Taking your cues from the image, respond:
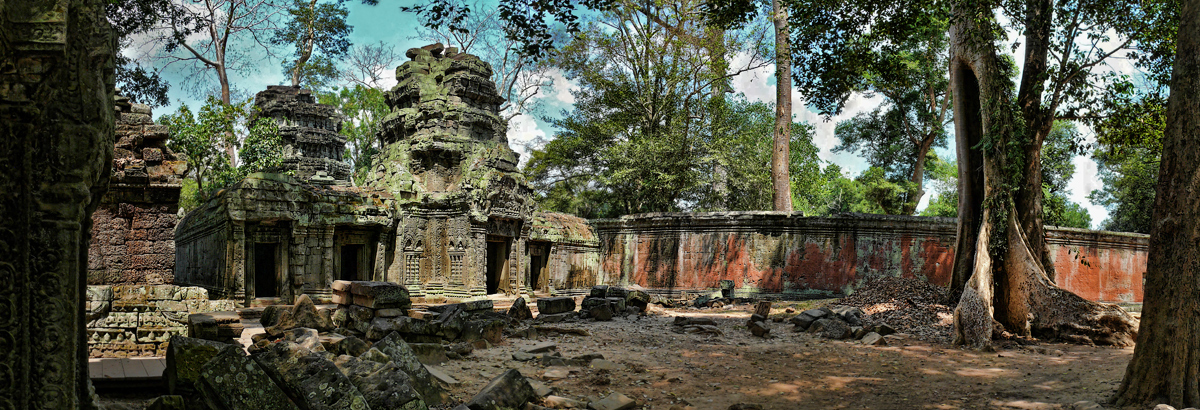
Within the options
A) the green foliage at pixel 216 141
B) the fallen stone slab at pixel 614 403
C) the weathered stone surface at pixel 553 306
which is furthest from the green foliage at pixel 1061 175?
the green foliage at pixel 216 141

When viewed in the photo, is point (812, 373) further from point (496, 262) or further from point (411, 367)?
point (496, 262)

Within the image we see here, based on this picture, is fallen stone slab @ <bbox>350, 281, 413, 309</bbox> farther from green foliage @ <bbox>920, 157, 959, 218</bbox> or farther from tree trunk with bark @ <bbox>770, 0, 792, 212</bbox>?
green foliage @ <bbox>920, 157, 959, 218</bbox>

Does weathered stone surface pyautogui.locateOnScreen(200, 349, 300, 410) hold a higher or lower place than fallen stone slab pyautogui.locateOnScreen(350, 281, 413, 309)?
higher

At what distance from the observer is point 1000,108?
1034cm

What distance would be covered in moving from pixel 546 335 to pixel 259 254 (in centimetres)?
954

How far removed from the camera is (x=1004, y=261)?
10.3m

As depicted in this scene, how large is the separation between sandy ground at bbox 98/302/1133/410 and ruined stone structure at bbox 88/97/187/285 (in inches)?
183

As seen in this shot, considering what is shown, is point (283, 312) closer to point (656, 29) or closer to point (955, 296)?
point (955, 296)

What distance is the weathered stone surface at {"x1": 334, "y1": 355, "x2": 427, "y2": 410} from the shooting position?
14.9ft

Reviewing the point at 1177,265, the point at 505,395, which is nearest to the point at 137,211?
the point at 505,395

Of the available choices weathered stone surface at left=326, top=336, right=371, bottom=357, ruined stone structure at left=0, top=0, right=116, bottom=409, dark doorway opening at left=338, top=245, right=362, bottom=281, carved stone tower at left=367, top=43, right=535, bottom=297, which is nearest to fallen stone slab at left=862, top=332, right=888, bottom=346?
weathered stone surface at left=326, top=336, right=371, bottom=357

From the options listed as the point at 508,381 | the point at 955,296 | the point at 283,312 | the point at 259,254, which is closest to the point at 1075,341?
the point at 955,296

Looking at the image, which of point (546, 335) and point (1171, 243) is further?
point (546, 335)

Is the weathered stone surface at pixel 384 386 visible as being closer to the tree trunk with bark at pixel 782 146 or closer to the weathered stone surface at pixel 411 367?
the weathered stone surface at pixel 411 367
